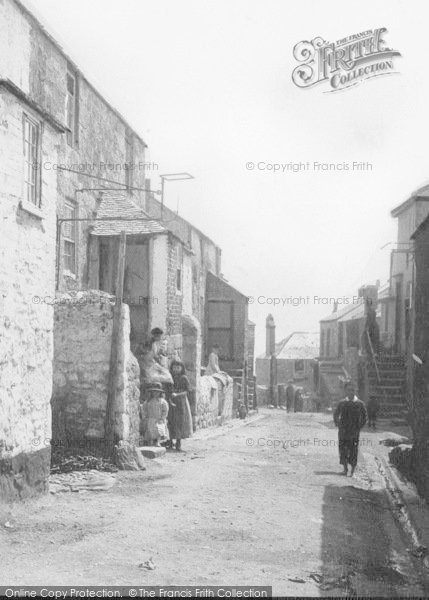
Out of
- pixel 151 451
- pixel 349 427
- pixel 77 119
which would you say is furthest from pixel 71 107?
pixel 349 427

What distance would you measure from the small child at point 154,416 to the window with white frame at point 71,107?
23.4 ft

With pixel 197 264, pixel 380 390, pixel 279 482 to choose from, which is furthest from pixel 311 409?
pixel 279 482

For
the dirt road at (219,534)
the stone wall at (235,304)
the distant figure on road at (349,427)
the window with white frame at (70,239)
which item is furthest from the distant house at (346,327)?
the dirt road at (219,534)

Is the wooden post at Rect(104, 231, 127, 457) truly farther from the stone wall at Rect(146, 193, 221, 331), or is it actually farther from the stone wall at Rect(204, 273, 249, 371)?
the stone wall at Rect(204, 273, 249, 371)

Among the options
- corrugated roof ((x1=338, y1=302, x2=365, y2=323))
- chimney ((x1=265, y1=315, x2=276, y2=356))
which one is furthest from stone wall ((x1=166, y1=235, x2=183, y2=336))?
chimney ((x1=265, y1=315, x2=276, y2=356))

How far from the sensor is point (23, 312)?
8125 mm

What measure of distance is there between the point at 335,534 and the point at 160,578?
2725 mm

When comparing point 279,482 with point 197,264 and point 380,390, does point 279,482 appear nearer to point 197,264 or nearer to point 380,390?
point 380,390

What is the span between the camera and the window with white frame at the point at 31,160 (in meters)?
8.23

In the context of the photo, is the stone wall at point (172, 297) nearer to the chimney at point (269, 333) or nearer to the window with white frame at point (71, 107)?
the window with white frame at point (71, 107)

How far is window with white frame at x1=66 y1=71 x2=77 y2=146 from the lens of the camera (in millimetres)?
16172

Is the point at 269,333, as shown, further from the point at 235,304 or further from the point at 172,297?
the point at 172,297

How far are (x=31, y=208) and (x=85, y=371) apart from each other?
3.51 m

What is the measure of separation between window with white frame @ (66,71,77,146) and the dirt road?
8796 millimetres
